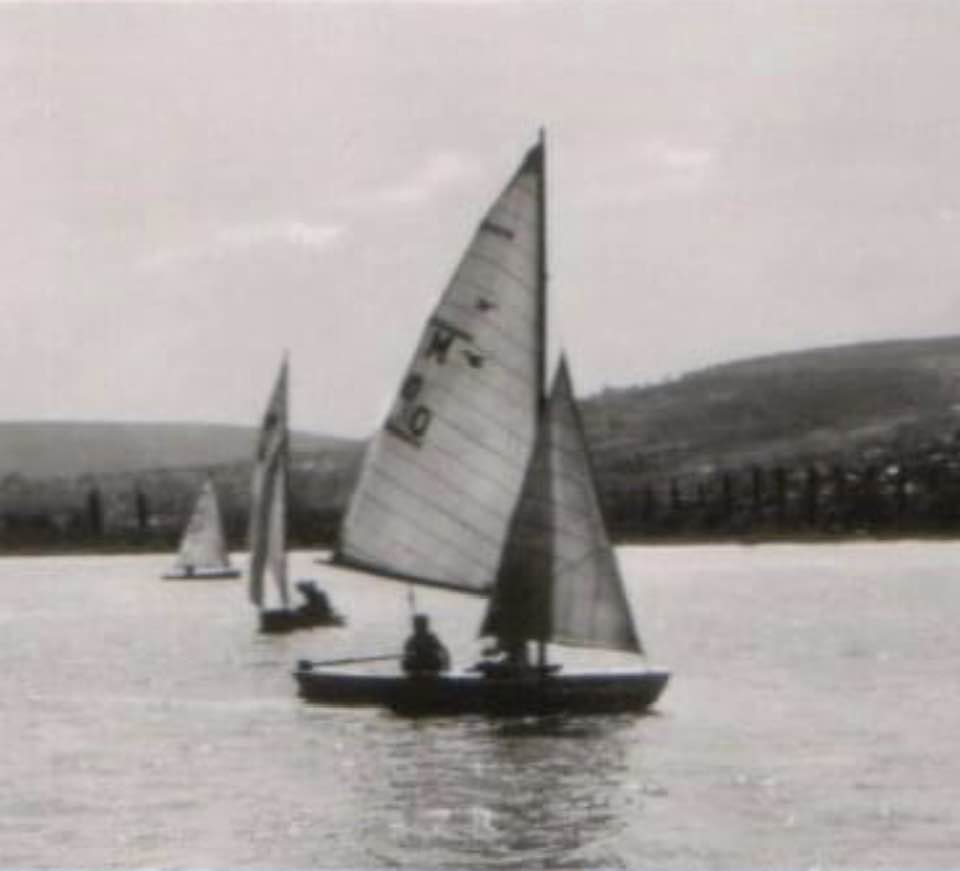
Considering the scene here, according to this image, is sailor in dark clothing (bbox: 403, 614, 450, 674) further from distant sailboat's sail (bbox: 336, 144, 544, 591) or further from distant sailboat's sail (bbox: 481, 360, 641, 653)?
distant sailboat's sail (bbox: 481, 360, 641, 653)

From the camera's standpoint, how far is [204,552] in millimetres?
163000

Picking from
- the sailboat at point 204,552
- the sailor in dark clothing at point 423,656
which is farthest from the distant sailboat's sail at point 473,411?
the sailboat at point 204,552

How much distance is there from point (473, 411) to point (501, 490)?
1.54 meters

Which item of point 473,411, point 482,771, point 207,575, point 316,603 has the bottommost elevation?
point 482,771

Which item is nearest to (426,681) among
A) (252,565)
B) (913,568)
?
(252,565)

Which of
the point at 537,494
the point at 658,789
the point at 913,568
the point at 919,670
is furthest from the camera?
the point at 913,568

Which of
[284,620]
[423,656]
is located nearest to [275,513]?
[284,620]

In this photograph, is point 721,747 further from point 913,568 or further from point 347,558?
point 913,568

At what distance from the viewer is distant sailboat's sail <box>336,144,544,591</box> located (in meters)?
51.6

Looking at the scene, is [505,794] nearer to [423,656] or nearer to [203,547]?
[423,656]

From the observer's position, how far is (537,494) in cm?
5138

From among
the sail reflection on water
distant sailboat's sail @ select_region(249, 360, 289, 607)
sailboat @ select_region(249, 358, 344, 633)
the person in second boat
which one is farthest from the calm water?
distant sailboat's sail @ select_region(249, 360, 289, 607)

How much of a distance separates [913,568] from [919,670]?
111479 millimetres

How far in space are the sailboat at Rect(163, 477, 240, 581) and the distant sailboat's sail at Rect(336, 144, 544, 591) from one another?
3894 inches
